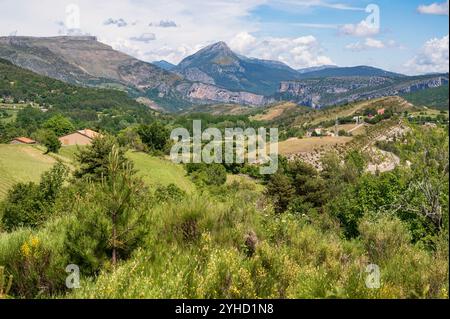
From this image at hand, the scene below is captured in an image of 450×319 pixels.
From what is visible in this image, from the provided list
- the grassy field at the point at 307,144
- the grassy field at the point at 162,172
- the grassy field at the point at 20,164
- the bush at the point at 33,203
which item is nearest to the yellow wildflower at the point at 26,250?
the bush at the point at 33,203

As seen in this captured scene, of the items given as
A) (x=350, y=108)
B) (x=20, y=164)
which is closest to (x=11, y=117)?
(x=20, y=164)

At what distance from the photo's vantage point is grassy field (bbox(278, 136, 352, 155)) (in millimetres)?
111756

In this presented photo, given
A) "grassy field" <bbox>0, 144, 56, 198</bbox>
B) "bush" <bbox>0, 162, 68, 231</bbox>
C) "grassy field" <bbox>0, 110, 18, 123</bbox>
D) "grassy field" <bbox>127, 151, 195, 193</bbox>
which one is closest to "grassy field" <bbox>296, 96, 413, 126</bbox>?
"grassy field" <bbox>127, 151, 195, 193</bbox>

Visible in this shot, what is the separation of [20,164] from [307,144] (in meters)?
75.4

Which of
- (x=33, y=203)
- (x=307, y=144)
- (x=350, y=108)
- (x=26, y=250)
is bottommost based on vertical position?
(x=307, y=144)

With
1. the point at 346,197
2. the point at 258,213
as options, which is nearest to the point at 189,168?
the point at 346,197

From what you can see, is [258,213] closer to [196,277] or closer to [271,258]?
[271,258]

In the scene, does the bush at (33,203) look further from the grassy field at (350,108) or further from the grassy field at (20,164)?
the grassy field at (350,108)

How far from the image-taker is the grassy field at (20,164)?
175 feet

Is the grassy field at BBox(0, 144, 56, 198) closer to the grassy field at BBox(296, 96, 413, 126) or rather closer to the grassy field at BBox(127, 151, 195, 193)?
the grassy field at BBox(127, 151, 195, 193)

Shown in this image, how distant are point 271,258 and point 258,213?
181 inches

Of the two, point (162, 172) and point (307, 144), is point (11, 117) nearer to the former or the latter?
point (307, 144)

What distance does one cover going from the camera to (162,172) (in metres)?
74.5
